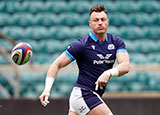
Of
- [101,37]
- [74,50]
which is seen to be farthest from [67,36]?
[74,50]

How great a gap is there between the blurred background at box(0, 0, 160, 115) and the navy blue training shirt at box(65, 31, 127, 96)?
15.9 feet

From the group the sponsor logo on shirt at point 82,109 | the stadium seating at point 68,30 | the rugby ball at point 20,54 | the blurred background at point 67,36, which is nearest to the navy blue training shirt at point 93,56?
the sponsor logo on shirt at point 82,109

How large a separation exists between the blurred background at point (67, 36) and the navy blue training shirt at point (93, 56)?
4851mm

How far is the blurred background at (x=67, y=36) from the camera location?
966 centimetres

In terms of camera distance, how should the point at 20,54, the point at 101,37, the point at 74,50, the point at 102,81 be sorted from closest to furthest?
the point at 102,81 < the point at 74,50 < the point at 101,37 < the point at 20,54

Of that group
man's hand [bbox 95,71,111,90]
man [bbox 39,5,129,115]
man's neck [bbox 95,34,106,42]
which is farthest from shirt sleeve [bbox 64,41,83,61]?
man's hand [bbox 95,71,111,90]

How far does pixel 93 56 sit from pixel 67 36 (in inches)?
256

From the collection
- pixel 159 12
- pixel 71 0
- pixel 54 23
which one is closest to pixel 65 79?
pixel 54 23

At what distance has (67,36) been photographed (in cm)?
1095

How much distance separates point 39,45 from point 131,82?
9.78ft

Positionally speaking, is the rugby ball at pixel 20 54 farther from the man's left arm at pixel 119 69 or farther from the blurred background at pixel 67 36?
the blurred background at pixel 67 36

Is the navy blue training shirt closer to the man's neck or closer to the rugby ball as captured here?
the man's neck

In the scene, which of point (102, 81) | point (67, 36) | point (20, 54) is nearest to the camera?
point (102, 81)

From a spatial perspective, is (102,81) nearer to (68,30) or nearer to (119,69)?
(119,69)
